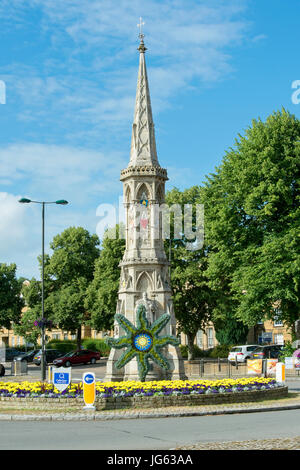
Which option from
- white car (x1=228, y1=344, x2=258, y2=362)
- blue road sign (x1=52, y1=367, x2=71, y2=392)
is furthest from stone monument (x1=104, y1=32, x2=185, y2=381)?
white car (x1=228, y1=344, x2=258, y2=362)

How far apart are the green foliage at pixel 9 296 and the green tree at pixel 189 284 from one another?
22870 millimetres

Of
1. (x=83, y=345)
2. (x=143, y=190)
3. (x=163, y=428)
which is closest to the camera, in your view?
(x=163, y=428)

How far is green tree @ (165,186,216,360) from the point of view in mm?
44844

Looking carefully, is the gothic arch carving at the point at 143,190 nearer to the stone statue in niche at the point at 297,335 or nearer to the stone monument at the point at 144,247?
the stone monument at the point at 144,247

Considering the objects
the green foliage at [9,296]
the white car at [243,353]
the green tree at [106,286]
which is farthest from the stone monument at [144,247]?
the green foliage at [9,296]

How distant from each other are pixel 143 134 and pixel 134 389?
37.7ft

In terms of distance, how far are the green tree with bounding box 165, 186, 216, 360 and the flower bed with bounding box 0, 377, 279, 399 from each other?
82.0ft

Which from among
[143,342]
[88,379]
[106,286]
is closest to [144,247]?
[143,342]

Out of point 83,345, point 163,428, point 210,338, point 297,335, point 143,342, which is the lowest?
point 83,345

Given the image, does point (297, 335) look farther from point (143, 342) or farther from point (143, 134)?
point (143, 134)

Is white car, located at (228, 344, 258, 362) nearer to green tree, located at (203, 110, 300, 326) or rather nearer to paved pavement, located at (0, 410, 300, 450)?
green tree, located at (203, 110, 300, 326)

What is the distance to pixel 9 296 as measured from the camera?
62594 mm
